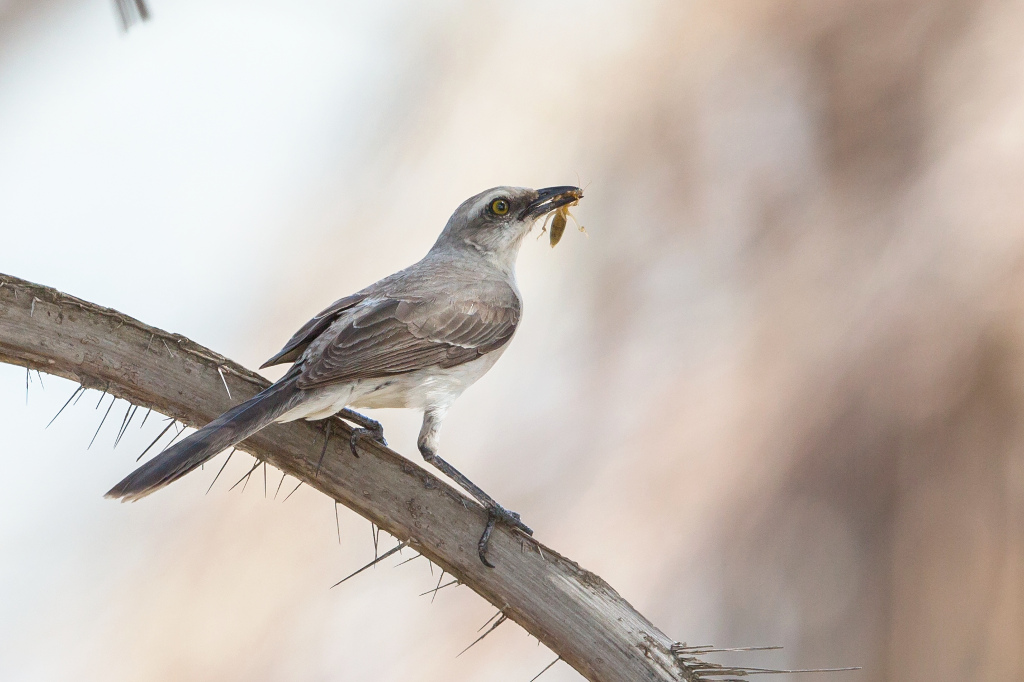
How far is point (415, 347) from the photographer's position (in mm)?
3363

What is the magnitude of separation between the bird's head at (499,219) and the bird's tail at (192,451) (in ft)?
7.60

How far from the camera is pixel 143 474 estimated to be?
2.27 m

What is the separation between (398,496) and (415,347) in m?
1.24

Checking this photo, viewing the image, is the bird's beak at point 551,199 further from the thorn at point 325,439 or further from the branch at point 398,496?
the branch at point 398,496

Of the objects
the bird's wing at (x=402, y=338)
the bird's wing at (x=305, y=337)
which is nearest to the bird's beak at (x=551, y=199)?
the bird's wing at (x=402, y=338)

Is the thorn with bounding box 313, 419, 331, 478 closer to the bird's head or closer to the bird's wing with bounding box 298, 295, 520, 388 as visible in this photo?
the bird's wing with bounding box 298, 295, 520, 388

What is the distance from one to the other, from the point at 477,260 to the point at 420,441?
1.31 m

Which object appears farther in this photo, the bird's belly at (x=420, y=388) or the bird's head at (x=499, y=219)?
the bird's head at (x=499, y=219)

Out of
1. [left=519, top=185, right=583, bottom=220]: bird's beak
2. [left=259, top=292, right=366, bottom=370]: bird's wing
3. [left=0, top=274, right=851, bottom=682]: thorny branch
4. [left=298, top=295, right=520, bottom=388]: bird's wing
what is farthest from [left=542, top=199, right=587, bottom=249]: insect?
[left=0, top=274, right=851, bottom=682]: thorny branch

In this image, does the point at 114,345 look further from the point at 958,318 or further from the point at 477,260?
the point at 958,318

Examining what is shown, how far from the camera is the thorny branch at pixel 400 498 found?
204cm

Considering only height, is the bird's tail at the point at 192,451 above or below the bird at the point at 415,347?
below

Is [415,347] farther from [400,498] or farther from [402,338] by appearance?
[400,498]

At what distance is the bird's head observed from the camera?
4395mm
